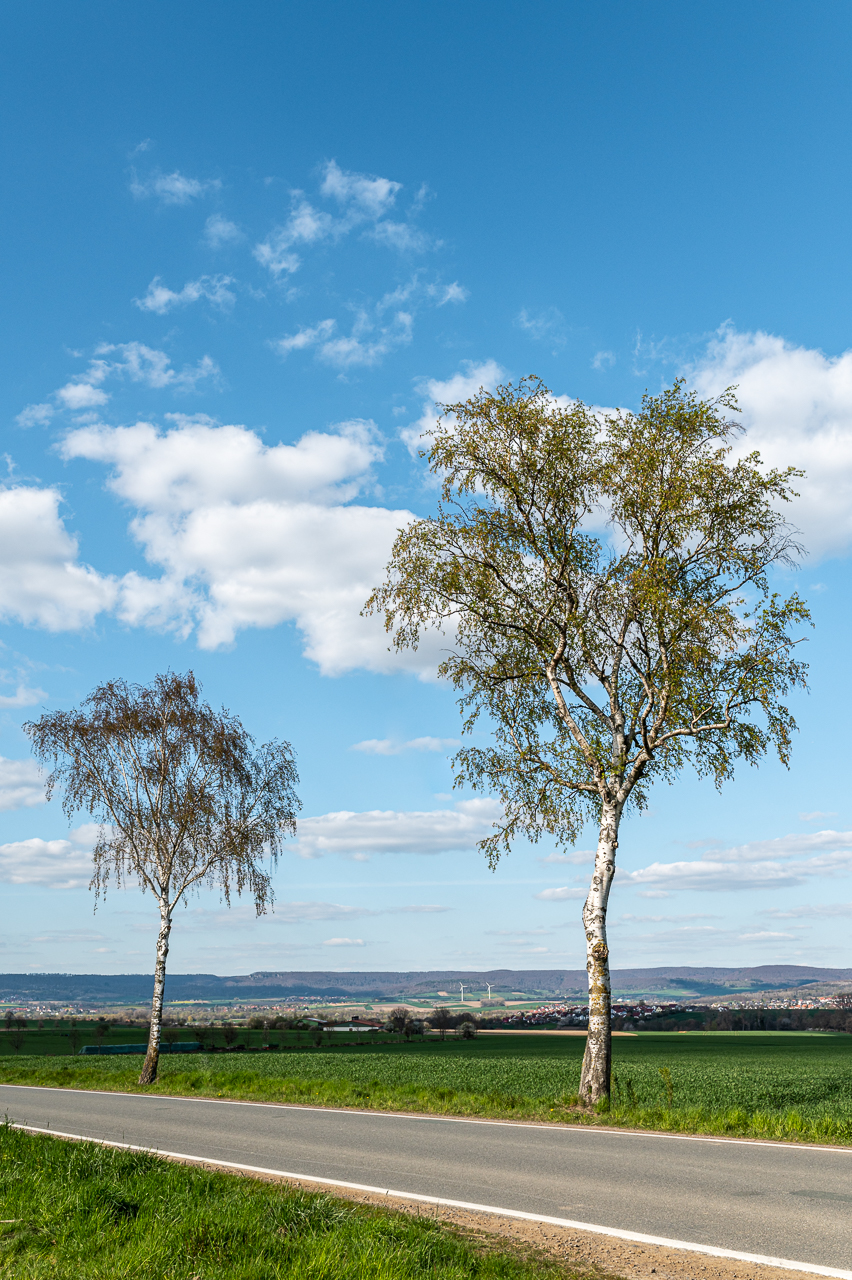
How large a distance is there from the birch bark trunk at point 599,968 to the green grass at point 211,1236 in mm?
9304

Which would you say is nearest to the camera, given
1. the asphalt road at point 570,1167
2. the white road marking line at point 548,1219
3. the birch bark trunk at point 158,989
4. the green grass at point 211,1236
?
the green grass at point 211,1236

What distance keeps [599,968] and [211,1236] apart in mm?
11806

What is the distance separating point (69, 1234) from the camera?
25.1 ft

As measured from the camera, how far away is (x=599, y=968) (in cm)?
1784

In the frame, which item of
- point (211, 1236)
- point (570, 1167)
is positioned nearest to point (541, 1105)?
point (570, 1167)

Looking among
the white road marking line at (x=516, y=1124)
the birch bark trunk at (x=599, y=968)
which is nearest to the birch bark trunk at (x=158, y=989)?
the white road marking line at (x=516, y=1124)

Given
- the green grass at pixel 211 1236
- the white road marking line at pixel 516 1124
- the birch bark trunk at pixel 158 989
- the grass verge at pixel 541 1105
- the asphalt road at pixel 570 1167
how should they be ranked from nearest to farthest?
the green grass at pixel 211 1236
the asphalt road at pixel 570 1167
the white road marking line at pixel 516 1124
the grass verge at pixel 541 1105
the birch bark trunk at pixel 158 989

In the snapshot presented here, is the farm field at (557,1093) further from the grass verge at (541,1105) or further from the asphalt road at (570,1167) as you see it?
the asphalt road at (570,1167)

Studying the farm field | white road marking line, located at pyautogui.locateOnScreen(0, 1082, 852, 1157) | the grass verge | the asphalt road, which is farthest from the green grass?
the farm field

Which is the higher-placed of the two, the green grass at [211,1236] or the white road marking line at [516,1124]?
the green grass at [211,1236]

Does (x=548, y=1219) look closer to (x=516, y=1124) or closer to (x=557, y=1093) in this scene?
(x=516, y=1124)

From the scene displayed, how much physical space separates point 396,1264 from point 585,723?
1448cm

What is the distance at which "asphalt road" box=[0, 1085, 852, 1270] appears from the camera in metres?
8.10

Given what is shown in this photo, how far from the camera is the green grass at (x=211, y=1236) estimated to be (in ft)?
21.4
